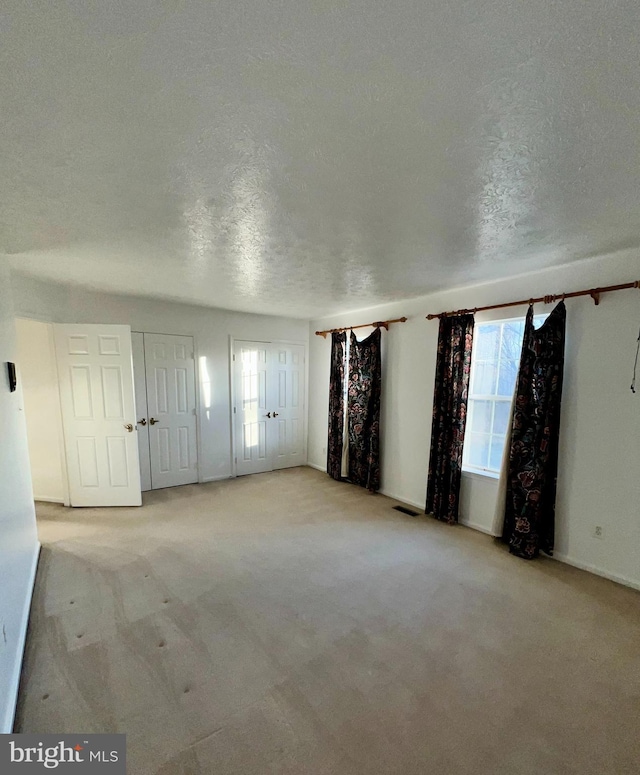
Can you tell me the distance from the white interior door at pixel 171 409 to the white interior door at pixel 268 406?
0.63m

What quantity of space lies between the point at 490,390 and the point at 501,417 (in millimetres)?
276

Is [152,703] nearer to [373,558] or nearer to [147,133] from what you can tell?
[373,558]

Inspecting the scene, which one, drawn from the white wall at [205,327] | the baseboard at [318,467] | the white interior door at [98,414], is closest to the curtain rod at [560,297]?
the white wall at [205,327]

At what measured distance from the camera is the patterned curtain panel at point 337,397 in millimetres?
4586

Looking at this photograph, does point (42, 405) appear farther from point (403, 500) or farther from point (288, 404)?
point (403, 500)

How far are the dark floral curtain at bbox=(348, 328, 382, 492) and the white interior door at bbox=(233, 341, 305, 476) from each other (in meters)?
1.17

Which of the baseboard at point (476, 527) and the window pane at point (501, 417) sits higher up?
the window pane at point (501, 417)

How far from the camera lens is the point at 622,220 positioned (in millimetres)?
1780

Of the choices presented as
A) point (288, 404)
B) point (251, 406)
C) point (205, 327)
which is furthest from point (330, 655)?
point (205, 327)

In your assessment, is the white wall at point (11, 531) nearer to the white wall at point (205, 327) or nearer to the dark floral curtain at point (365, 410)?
the white wall at point (205, 327)

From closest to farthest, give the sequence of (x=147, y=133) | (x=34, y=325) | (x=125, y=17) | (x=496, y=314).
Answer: (x=125, y=17) → (x=147, y=133) → (x=496, y=314) → (x=34, y=325)

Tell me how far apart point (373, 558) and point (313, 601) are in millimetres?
712

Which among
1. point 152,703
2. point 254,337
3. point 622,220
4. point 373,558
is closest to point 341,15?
point 622,220

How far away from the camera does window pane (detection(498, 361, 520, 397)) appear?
9.71 feet
